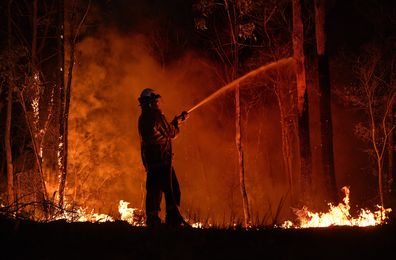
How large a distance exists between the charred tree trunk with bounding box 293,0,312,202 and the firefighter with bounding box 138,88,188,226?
7.21m

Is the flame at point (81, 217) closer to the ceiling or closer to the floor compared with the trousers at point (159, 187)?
closer to the floor

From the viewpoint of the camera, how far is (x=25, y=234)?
576 centimetres

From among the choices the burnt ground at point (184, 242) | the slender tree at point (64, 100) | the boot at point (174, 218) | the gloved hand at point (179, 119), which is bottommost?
the burnt ground at point (184, 242)

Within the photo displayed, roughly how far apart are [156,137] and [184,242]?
9.22 feet

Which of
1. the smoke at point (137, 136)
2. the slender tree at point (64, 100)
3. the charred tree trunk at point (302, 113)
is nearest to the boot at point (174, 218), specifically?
the slender tree at point (64, 100)

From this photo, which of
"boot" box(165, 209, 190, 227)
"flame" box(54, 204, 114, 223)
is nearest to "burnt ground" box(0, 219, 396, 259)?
"flame" box(54, 204, 114, 223)

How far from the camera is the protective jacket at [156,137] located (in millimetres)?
8039

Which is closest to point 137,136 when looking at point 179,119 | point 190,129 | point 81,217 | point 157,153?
point 190,129

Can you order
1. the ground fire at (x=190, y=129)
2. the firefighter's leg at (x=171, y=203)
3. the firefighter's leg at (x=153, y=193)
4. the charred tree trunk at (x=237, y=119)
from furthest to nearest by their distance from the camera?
the charred tree trunk at (x=237, y=119) → the firefighter's leg at (x=153, y=193) → the firefighter's leg at (x=171, y=203) → the ground fire at (x=190, y=129)

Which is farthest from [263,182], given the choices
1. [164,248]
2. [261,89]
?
[164,248]

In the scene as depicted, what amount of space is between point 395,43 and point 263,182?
31.5ft

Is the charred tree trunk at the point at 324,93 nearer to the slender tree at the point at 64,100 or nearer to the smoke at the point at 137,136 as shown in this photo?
the smoke at the point at 137,136

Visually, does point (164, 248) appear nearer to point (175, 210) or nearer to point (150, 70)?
point (175, 210)

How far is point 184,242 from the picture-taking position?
5.59 meters
